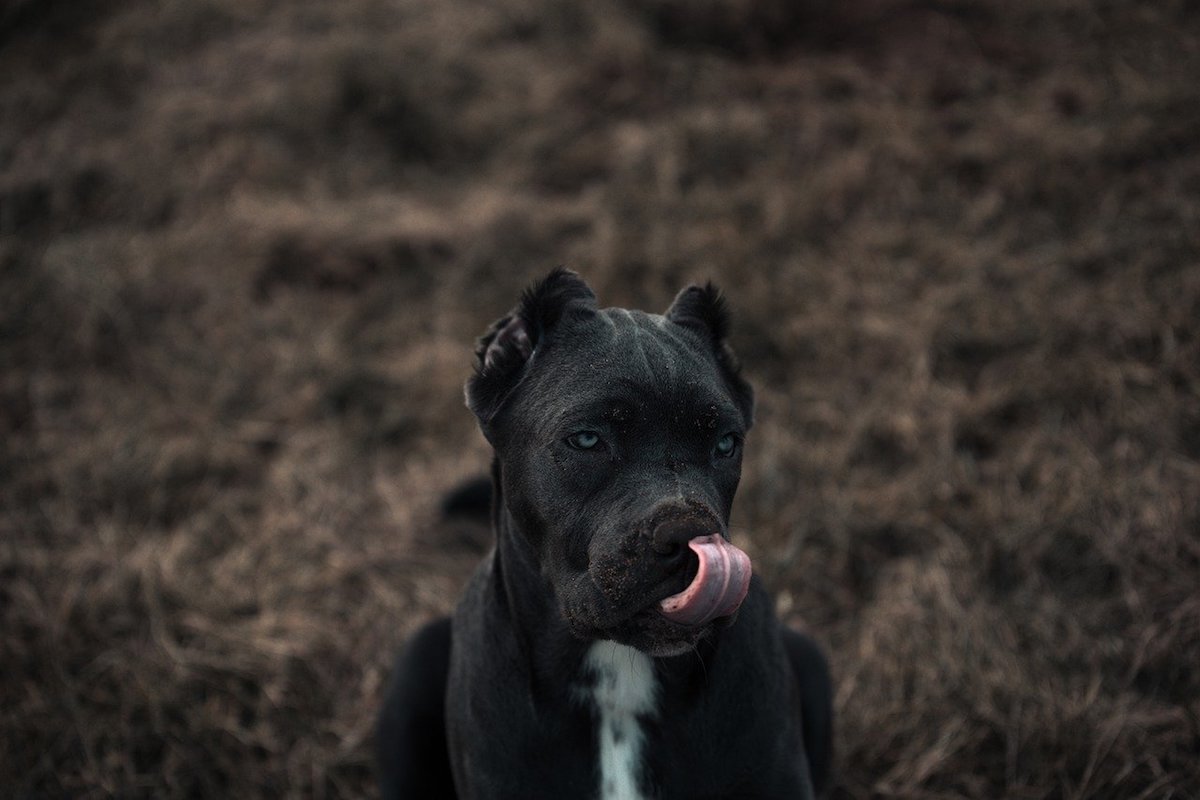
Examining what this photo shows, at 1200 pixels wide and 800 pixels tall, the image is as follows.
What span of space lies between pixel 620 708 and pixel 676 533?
30.3 inches

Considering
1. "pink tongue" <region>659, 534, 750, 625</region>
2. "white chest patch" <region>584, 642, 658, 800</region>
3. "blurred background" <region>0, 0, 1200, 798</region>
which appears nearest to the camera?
"pink tongue" <region>659, 534, 750, 625</region>

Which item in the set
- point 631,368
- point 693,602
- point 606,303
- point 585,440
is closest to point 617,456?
point 585,440

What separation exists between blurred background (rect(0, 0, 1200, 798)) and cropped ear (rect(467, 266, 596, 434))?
1819 mm

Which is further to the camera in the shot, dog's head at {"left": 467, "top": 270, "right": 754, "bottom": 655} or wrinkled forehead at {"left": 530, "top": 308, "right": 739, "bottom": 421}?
wrinkled forehead at {"left": 530, "top": 308, "right": 739, "bottom": 421}

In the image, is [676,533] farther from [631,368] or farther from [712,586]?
[631,368]

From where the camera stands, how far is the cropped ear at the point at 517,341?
260 cm

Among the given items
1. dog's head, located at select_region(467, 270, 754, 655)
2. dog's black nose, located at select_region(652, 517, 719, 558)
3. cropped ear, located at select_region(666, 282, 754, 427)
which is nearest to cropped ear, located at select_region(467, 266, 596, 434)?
dog's head, located at select_region(467, 270, 754, 655)

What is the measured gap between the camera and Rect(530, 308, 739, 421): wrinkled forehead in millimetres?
2338

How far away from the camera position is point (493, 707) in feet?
8.53

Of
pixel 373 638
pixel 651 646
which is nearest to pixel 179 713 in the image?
pixel 373 638

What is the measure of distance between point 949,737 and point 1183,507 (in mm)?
1552

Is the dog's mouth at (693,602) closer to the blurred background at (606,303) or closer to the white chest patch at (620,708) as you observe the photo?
the white chest patch at (620,708)

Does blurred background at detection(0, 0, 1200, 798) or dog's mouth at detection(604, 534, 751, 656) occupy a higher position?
dog's mouth at detection(604, 534, 751, 656)

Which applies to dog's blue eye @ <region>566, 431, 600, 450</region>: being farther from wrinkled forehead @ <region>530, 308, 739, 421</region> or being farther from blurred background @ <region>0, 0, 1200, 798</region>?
blurred background @ <region>0, 0, 1200, 798</region>
